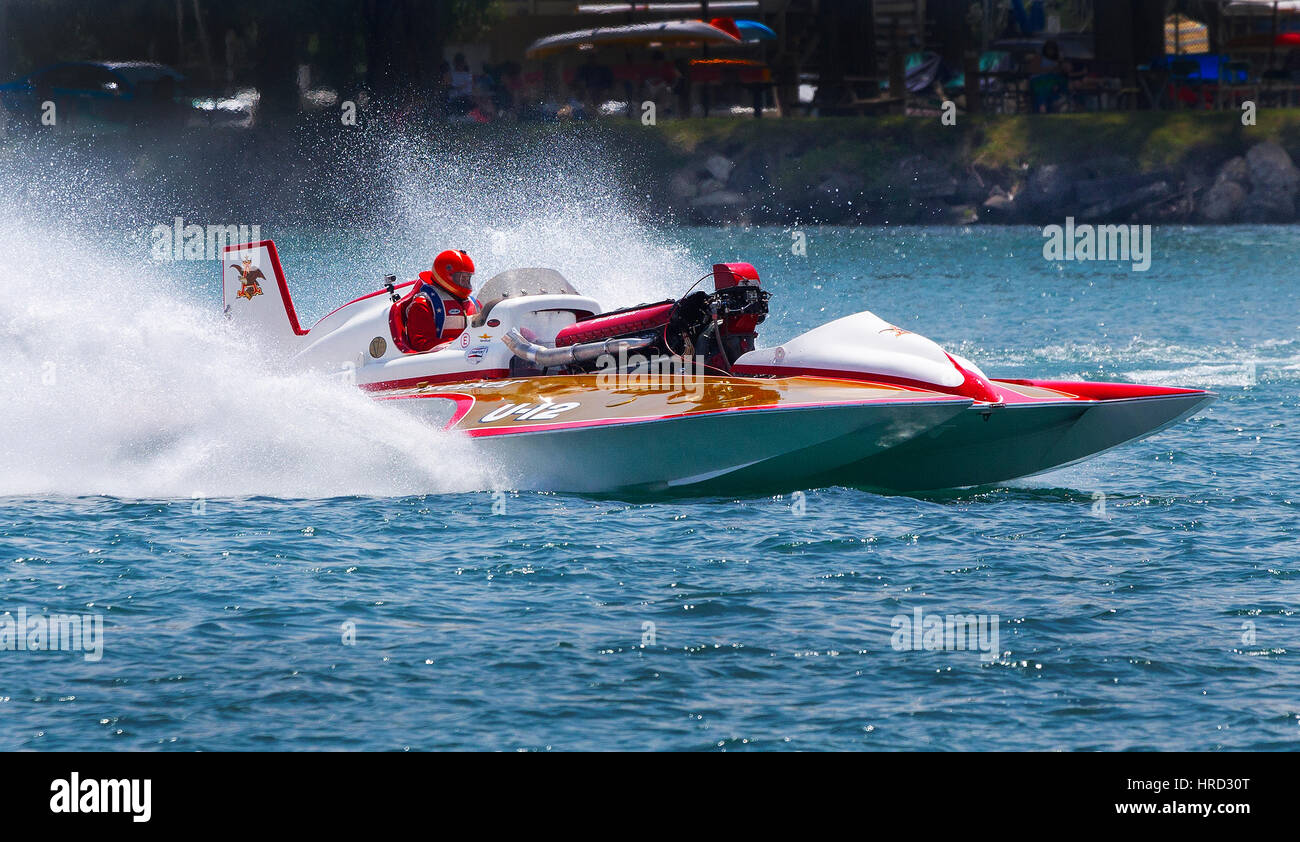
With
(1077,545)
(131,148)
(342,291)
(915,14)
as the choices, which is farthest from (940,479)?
(915,14)

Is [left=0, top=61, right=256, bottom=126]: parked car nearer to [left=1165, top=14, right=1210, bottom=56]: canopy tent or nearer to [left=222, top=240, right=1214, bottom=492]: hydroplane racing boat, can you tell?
[left=1165, top=14, right=1210, bottom=56]: canopy tent

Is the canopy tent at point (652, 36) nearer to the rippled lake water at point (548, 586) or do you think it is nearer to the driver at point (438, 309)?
the rippled lake water at point (548, 586)

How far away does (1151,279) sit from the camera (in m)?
33.8

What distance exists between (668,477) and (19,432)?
5.41 meters

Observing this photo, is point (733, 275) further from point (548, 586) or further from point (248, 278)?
point (248, 278)

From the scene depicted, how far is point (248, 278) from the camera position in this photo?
14930mm

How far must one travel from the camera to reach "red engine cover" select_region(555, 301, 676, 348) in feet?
42.3

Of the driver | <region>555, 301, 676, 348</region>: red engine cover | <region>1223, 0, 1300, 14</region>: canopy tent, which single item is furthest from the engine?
<region>1223, 0, 1300, 14</region>: canopy tent

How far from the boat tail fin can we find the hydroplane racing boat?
5.97ft

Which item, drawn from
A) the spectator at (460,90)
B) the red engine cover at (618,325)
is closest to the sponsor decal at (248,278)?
the red engine cover at (618,325)

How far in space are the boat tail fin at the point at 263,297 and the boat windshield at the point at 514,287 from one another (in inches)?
83.9

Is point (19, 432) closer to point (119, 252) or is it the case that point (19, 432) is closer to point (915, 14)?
point (119, 252)

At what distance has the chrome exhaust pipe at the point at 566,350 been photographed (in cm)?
1300

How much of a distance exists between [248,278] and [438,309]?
213 centimetres
